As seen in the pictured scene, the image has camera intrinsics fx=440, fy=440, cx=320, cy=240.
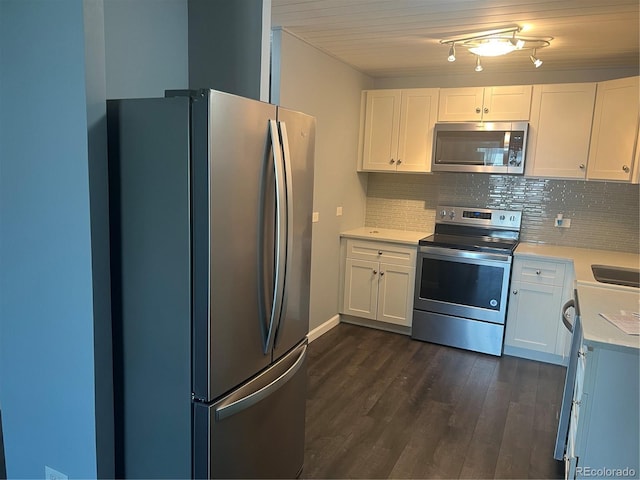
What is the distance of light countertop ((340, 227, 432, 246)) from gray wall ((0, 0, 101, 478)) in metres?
2.89

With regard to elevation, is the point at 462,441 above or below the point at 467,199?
below

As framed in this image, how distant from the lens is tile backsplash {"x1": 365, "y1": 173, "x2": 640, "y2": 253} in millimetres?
3734

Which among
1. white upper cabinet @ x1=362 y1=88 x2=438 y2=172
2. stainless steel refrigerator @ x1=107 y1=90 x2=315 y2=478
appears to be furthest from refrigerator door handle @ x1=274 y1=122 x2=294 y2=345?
white upper cabinet @ x1=362 y1=88 x2=438 y2=172

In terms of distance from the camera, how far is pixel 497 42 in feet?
9.95

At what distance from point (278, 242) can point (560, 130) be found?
294 centimetres

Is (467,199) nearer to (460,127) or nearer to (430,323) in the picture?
(460,127)

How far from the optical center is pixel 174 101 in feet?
4.54

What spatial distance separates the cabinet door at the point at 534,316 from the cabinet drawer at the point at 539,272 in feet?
0.13

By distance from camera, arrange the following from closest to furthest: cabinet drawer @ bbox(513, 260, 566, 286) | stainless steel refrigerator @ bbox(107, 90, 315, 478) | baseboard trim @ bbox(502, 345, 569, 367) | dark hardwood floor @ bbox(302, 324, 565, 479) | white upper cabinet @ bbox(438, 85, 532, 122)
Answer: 1. stainless steel refrigerator @ bbox(107, 90, 315, 478)
2. dark hardwood floor @ bbox(302, 324, 565, 479)
3. cabinet drawer @ bbox(513, 260, 566, 286)
4. baseboard trim @ bbox(502, 345, 569, 367)
5. white upper cabinet @ bbox(438, 85, 532, 122)

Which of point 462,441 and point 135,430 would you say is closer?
point 135,430

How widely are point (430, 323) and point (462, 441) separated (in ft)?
4.83

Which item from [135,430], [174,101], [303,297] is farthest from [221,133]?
[135,430]

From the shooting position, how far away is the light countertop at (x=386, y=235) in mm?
4016

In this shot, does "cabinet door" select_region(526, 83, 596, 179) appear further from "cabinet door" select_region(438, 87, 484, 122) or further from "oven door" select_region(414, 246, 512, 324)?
"oven door" select_region(414, 246, 512, 324)
